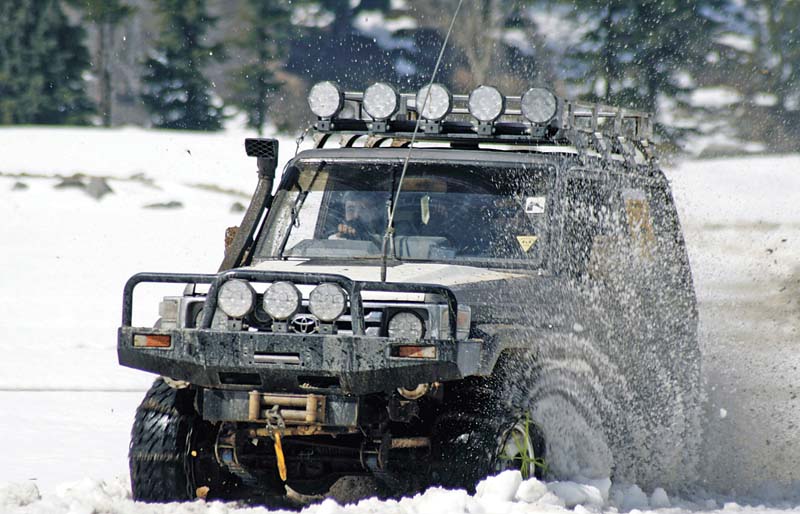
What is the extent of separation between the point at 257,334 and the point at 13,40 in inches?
1433

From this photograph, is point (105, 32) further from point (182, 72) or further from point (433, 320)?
point (433, 320)

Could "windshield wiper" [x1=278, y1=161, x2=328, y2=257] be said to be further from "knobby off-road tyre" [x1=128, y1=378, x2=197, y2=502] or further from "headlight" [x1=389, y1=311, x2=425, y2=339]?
"headlight" [x1=389, y1=311, x2=425, y2=339]

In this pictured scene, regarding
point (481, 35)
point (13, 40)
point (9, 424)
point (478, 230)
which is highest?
point (13, 40)

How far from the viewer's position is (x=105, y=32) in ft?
132

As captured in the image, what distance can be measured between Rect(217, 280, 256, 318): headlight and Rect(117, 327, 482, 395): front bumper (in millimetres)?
95

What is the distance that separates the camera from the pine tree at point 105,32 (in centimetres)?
3741

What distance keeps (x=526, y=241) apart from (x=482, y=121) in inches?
33.6

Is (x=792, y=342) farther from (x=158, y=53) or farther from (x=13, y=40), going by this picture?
(x=13, y=40)

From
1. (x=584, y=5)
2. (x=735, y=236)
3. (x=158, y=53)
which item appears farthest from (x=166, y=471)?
(x=158, y=53)

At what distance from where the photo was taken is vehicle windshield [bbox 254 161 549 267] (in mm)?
6883

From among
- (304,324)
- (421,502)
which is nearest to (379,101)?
(304,324)

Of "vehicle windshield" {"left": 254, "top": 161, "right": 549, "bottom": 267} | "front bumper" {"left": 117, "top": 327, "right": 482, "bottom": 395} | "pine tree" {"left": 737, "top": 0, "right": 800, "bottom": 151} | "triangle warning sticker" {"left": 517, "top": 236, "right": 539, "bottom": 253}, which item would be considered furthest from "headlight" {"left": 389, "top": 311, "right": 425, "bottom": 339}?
"pine tree" {"left": 737, "top": 0, "right": 800, "bottom": 151}

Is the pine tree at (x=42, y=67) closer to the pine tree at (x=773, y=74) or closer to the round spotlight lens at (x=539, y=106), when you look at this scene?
the pine tree at (x=773, y=74)

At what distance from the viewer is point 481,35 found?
24.4m
